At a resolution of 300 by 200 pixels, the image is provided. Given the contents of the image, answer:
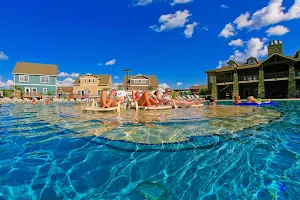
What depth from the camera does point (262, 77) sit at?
2586 cm

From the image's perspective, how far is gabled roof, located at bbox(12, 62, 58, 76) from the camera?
33.4 m

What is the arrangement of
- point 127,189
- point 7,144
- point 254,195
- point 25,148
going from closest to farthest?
point 254,195 → point 127,189 → point 25,148 → point 7,144

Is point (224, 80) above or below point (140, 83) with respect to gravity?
below

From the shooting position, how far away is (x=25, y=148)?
3.14m

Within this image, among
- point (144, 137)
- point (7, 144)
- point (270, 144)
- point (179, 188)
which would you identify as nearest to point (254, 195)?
point (179, 188)

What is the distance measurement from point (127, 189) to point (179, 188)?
1.93 ft

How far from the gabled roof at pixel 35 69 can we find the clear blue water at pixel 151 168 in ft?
122

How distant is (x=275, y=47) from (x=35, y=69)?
43297 millimetres

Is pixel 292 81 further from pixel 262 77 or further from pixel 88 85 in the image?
pixel 88 85

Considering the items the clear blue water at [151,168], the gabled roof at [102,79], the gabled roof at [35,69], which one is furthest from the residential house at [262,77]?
the gabled roof at [35,69]

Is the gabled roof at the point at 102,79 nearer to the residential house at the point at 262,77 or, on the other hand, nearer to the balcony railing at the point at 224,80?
the residential house at the point at 262,77

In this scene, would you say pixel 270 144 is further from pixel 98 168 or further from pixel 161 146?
pixel 98 168

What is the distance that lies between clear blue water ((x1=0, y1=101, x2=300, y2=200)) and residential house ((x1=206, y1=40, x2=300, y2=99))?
86.7 feet

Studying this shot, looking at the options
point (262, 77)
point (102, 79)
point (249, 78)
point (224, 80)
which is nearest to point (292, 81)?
point (262, 77)
